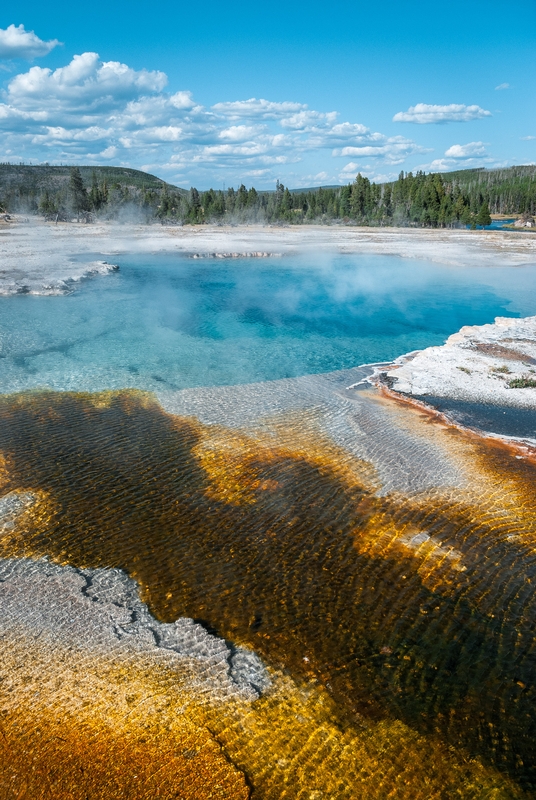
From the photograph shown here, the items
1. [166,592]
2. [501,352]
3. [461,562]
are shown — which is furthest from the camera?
[501,352]

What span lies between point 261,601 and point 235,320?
727 inches

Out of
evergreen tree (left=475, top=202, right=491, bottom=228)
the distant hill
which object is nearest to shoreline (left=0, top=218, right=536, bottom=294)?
evergreen tree (left=475, top=202, right=491, bottom=228)

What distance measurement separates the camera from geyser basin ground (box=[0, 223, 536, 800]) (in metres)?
5.18

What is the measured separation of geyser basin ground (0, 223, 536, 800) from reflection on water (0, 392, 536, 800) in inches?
1.1

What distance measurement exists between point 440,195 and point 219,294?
59686mm

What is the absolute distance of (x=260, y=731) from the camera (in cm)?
540

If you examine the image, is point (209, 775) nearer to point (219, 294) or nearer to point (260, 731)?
point (260, 731)

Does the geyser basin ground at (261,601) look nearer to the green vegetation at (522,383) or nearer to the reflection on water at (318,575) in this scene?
the reflection on water at (318,575)

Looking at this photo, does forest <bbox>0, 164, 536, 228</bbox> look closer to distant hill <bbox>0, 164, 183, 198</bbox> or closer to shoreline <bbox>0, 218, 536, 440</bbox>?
shoreline <bbox>0, 218, 536, 440</bbox>

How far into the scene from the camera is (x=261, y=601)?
7344 mm

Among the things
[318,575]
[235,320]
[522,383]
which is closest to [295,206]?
[235,320]

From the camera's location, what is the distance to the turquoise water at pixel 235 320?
677 inches

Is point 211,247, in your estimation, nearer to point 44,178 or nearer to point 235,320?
point 235,320

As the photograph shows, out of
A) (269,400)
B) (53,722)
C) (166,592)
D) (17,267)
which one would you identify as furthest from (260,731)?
(17,267)
